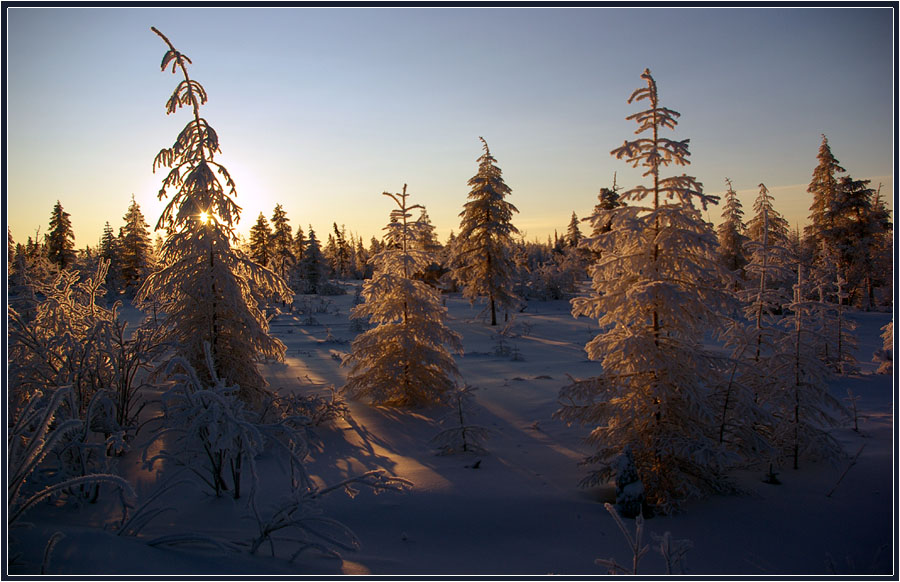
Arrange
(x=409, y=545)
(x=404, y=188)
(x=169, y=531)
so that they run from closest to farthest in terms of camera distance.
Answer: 1. (x=169, y=531)
2. (x=409, y=545)
3. (x=404, y=188)

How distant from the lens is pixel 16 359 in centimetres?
752

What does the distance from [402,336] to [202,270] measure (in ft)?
15.3

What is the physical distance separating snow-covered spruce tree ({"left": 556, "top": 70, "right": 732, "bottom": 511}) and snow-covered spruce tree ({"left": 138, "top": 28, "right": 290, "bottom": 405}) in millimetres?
6391

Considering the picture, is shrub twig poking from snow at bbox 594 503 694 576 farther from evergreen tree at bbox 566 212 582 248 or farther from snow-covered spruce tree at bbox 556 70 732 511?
evergreen tree at bbox 566 212 582 248

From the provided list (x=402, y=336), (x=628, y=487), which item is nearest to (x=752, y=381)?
(x=628, y=487)

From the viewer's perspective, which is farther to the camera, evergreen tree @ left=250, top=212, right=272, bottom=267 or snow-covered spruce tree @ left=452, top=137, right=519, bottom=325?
evergreen tree @ left=250, top=212, right=272, bottom=267

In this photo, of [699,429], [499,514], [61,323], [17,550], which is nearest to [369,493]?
[499,514]

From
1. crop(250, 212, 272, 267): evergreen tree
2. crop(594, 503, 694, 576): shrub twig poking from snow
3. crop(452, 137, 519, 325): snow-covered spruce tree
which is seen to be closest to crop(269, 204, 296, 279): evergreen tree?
crop(250, 212, 272, 267): evergreen tree

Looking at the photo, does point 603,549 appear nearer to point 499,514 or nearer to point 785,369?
point 499,514

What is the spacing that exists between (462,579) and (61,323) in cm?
801

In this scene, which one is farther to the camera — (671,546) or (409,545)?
(409,545)

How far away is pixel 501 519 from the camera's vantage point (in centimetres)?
612

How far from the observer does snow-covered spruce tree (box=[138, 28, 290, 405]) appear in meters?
8.63

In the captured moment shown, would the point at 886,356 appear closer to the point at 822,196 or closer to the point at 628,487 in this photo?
the point at 628,487
